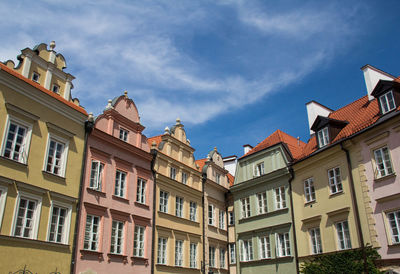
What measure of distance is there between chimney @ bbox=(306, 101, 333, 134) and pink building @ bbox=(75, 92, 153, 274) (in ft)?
36.5

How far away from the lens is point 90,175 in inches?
784

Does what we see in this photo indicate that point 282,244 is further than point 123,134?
Yes

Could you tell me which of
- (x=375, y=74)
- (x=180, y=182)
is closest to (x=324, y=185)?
(x=375, y=74)

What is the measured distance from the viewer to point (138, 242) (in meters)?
21.8

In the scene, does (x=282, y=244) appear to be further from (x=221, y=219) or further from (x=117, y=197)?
(x=117, y=197)

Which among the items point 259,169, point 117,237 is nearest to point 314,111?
point 259,169

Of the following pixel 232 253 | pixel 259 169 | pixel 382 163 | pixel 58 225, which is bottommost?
pixel 58 225

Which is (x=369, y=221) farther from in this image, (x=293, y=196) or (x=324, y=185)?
(x=293, y=196)

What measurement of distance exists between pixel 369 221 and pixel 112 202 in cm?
1282

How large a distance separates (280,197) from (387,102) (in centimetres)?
905

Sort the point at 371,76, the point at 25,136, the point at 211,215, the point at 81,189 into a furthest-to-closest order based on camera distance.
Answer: the point at 211,215, the point at 371,76, the point at 81,189, the point at 25,136

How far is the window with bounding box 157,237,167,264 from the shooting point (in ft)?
75.6

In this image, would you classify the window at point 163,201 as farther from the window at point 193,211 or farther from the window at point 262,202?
the window at point 262,202

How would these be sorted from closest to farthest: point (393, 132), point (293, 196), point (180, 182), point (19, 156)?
point (19, 156) < point (393, 132) < point (293, 196) < point (180, 182)
